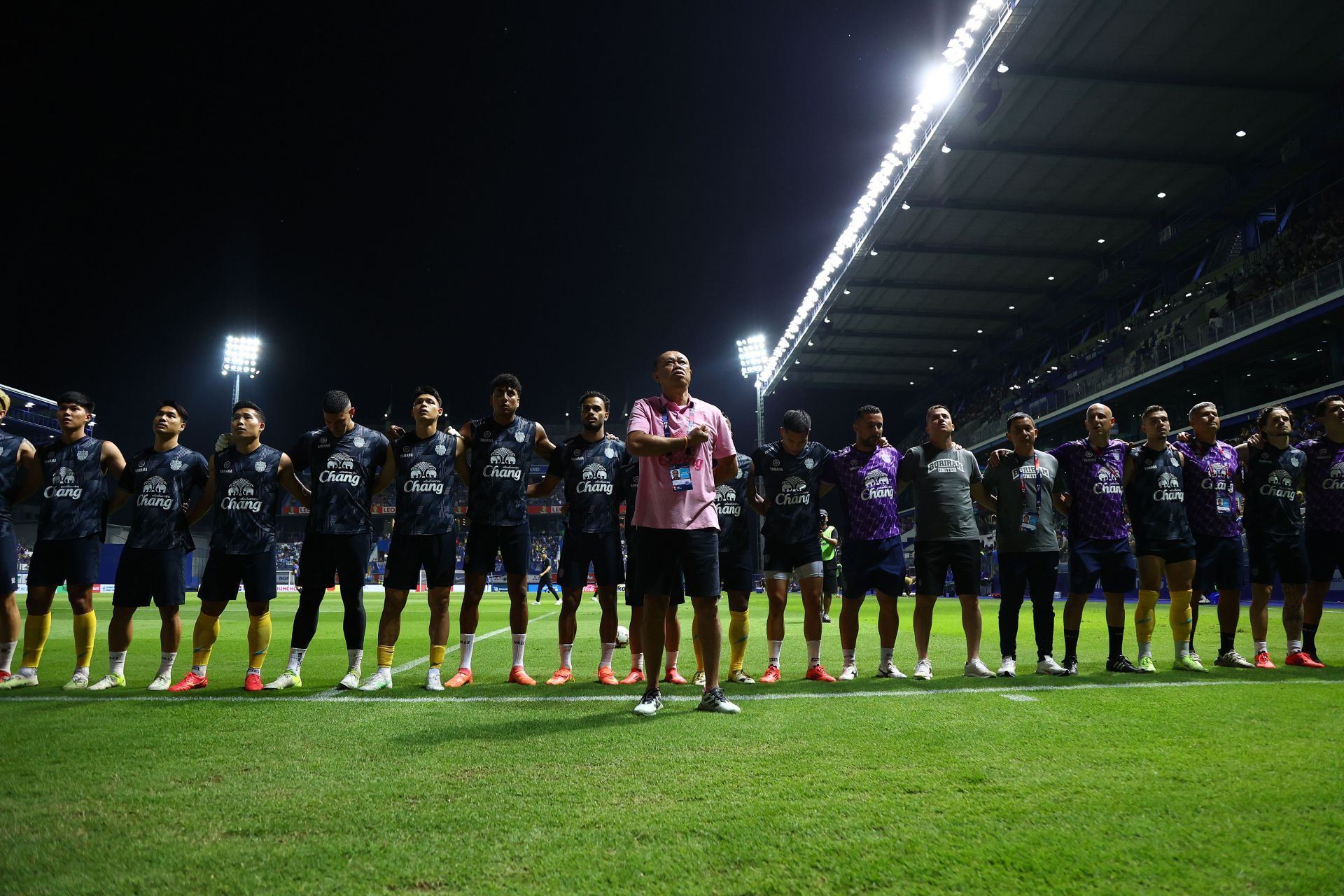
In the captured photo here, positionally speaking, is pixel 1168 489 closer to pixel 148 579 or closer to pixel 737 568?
pixel 737 568

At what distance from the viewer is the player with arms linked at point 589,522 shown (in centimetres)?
655

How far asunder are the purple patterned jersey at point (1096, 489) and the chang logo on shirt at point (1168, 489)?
24 cm

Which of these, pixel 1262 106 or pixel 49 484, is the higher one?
pixel 1262 106

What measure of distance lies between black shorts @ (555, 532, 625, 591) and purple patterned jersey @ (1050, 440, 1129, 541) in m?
3.54

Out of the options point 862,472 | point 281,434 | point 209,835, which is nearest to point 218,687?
point 209,835

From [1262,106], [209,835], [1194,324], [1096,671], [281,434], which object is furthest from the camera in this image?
[281,434]

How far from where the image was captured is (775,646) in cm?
652

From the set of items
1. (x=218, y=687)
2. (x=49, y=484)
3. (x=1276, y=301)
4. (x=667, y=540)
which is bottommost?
(x=218, y=687)

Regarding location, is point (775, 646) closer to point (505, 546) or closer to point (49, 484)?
point (505, 546)

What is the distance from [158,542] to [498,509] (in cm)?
242

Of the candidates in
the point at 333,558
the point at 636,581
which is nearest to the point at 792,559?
the point at 636,581

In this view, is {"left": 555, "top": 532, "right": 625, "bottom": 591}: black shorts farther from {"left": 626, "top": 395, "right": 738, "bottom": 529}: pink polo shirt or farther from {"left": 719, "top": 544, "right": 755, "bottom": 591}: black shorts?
{"left": 626, "top": 395, "right": 738, "bottom": 529}: pink polo shirt

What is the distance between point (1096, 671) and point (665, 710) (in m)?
3.65

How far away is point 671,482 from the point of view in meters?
4.84
